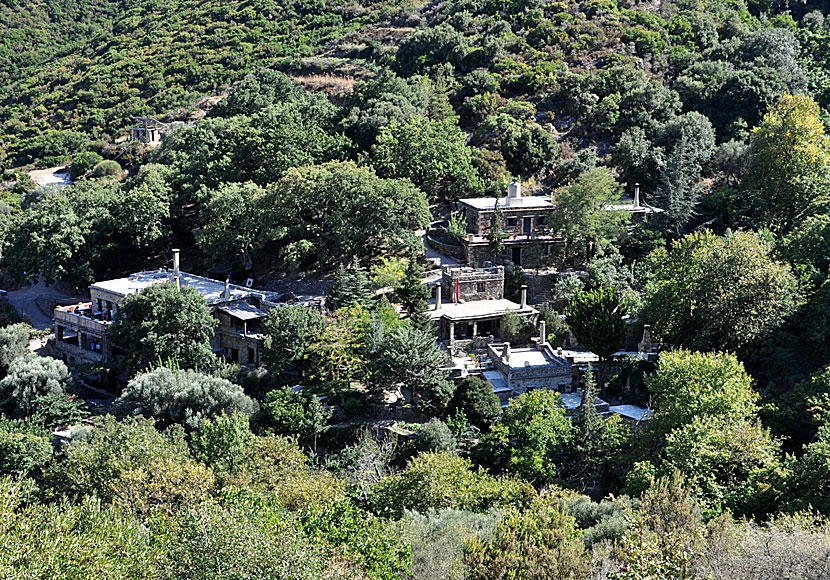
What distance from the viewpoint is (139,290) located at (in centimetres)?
5128

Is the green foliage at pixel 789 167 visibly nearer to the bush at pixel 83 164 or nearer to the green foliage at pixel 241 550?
the green foliage at pixel 241 550

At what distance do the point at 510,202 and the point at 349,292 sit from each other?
1245 centimetres

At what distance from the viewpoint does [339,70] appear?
87062mm

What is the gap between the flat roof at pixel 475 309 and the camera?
47.9 meters

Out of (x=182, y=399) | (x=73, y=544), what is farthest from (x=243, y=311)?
→ (x=73, y=544)

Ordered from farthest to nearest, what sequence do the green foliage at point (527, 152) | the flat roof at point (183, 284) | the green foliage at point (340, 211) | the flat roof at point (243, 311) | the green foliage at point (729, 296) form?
the green foliage at point (527, 152) → the green foliage at point (340, 211) → the flat roof at point (183, 284) → the flat roof at point (243, 311) → the green foliage at point (729, 296)

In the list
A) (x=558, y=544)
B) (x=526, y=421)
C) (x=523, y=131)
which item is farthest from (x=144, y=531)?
(x=523, y=131)

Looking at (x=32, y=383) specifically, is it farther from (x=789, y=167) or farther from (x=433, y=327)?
(x=789, y=167)

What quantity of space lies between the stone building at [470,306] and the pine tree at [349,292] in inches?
129

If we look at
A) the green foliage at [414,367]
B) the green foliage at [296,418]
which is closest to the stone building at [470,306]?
the green foliage at [414,367]

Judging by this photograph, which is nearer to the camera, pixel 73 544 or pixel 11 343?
pixel 73 544

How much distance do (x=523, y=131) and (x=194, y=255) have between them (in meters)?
22.0

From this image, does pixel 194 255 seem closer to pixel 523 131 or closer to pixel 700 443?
pixel 523 131

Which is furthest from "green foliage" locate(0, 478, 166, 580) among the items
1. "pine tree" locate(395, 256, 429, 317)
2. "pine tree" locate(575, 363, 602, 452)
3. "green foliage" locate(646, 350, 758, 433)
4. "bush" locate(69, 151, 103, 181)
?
"bush" locate(69, 151, 103, 181)
